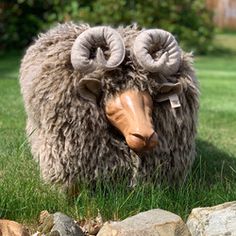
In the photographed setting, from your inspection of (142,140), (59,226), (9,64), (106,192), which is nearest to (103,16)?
(9,64)

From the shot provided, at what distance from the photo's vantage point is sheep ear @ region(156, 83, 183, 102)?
15.1 feet

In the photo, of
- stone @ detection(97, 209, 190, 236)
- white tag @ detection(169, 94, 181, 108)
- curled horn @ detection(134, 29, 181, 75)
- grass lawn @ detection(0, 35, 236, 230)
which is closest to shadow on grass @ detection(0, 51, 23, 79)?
grass lawn @ detection(0, 35, 236, 230)

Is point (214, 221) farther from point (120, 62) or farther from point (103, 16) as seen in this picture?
point (103, 16)

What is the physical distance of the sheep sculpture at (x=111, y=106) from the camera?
4.57 m

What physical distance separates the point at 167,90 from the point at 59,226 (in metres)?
1.19

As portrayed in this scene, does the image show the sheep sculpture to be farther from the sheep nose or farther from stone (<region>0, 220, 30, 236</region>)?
stone (<region>0, 220, 30, 236</region>)

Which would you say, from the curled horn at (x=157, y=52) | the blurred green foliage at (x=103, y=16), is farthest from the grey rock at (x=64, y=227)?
the blurred green foliage at (x=103, y=16)

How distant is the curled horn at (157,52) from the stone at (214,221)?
99cm

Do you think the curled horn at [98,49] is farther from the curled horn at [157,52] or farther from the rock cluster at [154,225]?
the rock cluster at [154,225]

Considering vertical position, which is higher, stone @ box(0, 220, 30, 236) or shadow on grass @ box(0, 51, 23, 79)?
stone @ box(0, 220, 30, 236)

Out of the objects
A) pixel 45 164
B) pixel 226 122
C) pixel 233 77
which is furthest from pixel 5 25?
pixel 45 164

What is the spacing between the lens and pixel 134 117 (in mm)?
4445

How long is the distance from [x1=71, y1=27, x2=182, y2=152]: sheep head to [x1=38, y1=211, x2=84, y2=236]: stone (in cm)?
64

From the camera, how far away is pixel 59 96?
182 inches
